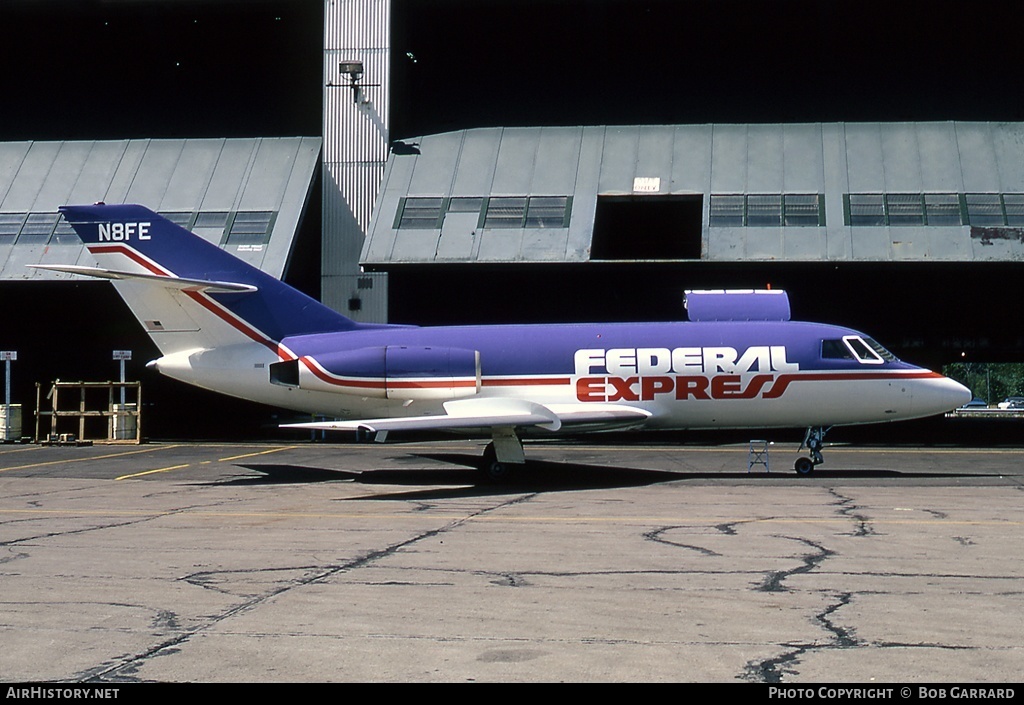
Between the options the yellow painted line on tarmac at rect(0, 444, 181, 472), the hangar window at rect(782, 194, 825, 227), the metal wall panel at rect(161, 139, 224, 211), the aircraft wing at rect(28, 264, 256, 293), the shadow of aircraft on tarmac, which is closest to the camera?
the shadow of aircraft on tarmac

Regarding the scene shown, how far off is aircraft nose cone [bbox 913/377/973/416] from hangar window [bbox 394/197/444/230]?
622 inches

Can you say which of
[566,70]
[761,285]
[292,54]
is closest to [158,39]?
[292,54]

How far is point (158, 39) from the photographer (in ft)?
124

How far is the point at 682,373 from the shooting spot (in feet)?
71.4

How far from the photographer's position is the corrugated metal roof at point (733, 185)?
30609 millimetres

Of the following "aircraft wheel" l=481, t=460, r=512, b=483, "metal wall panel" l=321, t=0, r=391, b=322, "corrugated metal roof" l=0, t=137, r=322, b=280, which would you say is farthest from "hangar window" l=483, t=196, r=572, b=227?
"aircraft wheel" l=481, t=460, r=512, b=483

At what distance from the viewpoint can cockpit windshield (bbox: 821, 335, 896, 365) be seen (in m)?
21.8

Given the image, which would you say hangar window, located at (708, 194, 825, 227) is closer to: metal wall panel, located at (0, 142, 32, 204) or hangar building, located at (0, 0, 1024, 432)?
hangar building, located at (0, 0, 1024, 432)

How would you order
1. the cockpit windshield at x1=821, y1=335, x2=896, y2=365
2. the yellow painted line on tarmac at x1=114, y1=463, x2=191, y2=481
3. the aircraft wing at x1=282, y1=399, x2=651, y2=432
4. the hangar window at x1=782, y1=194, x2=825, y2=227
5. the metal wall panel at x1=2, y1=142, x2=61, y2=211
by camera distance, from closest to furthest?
the aircraft wing at x1=282, y1=399, x2=651, y2=432
the cockpit windshield at x1=821, y1=335, x2=896, y2=365
the yellow painted line on tarmac at x1=114, y1=463, x2=191, y2=481
the hangar window at x1=782, y1=194, x2=825, y2=227
the metal wall panel at x1=2, y1=142, x2=61, y2=211

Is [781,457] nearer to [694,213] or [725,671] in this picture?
[694,213]

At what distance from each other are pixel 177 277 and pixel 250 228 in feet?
38.2

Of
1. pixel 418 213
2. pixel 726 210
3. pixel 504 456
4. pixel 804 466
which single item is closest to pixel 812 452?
pixel 804 466

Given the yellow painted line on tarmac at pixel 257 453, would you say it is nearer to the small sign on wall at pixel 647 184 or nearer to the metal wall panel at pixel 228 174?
the metal wall panel at pixel 228 174

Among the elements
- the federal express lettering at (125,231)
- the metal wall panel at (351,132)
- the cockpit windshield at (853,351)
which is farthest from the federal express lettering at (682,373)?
the metal wall panel at (351,132)
